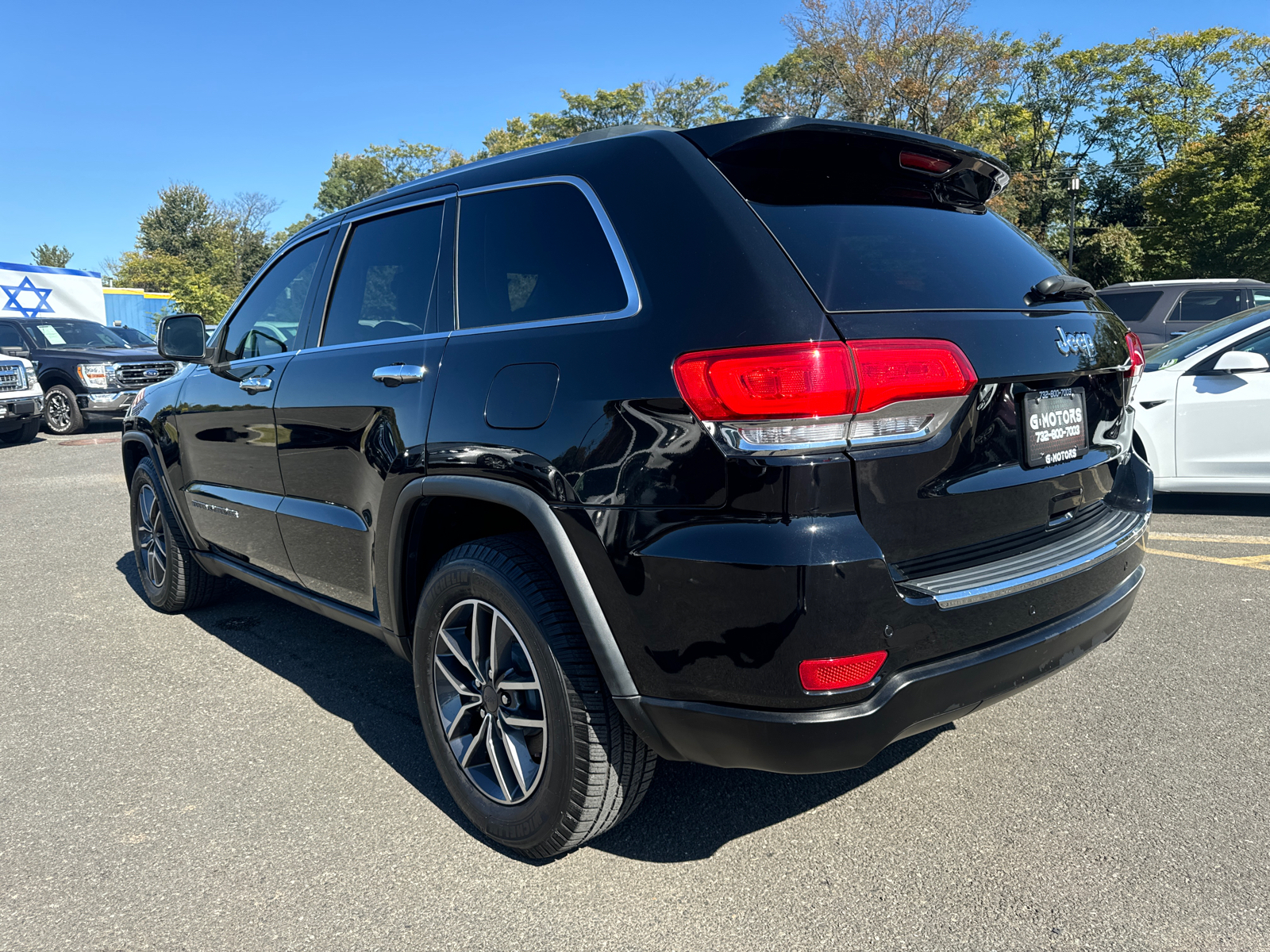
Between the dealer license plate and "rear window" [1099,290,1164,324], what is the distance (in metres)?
9.74

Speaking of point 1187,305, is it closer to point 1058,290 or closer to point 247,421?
point 1058,290

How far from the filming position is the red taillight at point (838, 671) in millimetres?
1838

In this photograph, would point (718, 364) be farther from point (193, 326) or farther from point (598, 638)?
point (193, 326)

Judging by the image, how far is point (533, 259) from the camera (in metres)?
2.47

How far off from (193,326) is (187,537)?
1039mm

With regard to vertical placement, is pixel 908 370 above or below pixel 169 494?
above

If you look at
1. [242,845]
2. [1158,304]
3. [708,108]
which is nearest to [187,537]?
[242,845]

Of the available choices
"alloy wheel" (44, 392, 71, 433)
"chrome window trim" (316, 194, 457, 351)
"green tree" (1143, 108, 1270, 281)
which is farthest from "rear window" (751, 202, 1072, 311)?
"green tree" (1143, 108, 1270, 281)

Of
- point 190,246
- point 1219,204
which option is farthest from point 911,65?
point 190,246

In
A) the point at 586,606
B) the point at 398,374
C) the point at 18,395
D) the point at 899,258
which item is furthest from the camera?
the point at 18,395

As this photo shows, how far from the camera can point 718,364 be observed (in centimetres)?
189

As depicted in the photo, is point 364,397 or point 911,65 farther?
point 911,65

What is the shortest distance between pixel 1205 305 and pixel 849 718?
11266mm

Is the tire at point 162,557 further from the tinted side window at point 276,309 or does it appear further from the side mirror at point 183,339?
the tinted side window at point 276,309
